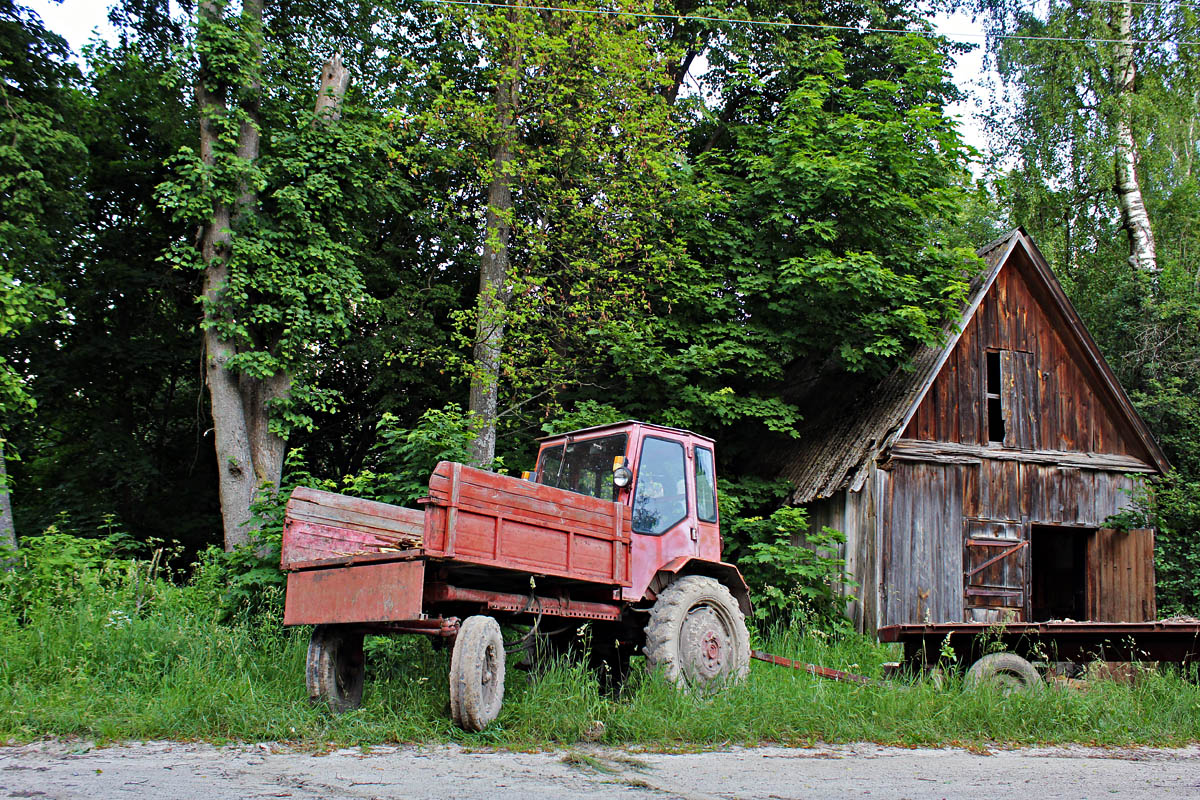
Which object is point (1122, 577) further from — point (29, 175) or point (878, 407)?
point (29, 175)

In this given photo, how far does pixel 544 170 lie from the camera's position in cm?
1544

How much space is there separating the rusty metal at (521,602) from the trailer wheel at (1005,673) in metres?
3.21

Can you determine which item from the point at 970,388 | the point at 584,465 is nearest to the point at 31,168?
the point at 584,465

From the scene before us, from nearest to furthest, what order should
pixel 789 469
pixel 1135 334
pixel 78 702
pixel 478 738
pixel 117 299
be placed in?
pixel 478 738 < pixel 78 702 < pixel 789 469 < pixel 117 299 < pixel 1135 334

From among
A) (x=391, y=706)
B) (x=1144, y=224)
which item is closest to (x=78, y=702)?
(x=391, y=706)

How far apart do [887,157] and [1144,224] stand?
1015 cm

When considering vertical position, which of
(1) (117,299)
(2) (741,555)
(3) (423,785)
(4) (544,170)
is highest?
(4) (544,170)

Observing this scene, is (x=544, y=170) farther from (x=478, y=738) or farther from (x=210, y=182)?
(x=478, y=738)

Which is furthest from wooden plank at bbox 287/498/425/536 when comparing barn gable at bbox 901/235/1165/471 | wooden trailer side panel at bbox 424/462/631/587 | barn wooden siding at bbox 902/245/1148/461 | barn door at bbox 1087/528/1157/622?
barn door at bbox 1087/528/1157/622

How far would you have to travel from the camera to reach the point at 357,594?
244 inches

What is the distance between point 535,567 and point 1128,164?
20456 mm

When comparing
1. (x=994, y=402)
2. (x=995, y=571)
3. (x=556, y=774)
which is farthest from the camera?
(x=994, y=402)

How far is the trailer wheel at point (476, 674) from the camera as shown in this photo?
5.95 m

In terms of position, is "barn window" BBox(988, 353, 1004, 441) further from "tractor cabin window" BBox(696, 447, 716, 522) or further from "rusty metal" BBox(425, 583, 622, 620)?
"rusty metal" BBox(425, 583, 622, 620)
